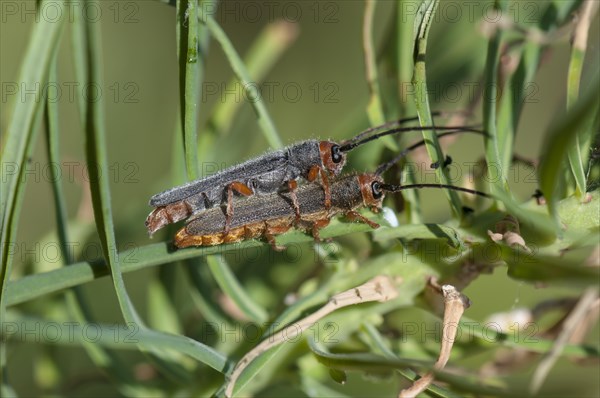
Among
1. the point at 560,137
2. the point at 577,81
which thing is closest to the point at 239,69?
the point at 577,81

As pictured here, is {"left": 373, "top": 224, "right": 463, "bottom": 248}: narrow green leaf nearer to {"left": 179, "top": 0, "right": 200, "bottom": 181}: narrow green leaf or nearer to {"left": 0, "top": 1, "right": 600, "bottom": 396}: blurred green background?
{"left": 179, "top": 0, "right": 200, "bottom": 181}: narrow green leaf

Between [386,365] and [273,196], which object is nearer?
→ [386,365]

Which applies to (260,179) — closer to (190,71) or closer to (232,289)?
(232,289)

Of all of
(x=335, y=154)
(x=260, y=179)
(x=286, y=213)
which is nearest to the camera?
(x=286, y=213)

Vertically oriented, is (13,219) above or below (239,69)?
below

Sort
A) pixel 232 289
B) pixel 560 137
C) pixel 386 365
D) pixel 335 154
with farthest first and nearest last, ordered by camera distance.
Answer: pixel 335 154, pixel 232 289, pixel 386 365, pixel 560 137

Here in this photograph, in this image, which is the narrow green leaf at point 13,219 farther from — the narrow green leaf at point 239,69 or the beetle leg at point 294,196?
the beetle leg at point 294,196

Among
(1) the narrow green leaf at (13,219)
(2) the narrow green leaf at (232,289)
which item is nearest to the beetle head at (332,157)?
(2) the narrow green leaf at (232,289)

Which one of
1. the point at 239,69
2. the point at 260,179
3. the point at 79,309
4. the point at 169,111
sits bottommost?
the point at 79,309

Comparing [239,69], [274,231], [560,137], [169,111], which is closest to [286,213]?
[274,231]

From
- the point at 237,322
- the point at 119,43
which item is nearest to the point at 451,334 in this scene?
the point at 237,322
